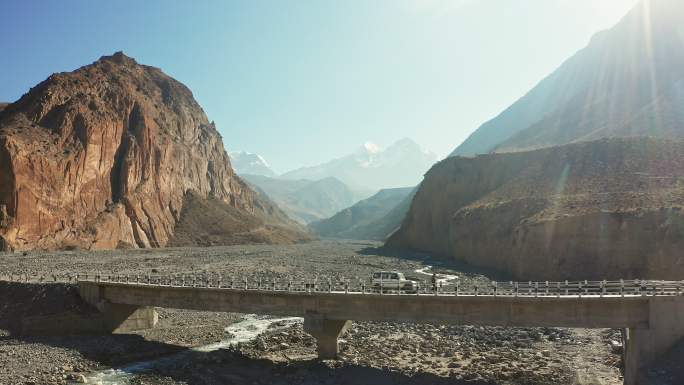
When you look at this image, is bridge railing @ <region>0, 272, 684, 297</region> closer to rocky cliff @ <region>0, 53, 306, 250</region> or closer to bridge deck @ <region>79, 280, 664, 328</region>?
bridge deck @ <region>79, 280, 664, 328</region>

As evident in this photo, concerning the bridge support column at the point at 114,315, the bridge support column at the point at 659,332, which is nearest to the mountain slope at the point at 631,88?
the bridge support column at the point at 659,332

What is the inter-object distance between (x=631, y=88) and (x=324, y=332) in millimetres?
126382

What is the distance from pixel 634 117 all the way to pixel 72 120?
12833cm

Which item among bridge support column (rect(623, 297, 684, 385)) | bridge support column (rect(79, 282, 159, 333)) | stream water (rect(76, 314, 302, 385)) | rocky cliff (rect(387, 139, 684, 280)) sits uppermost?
rocky cliff (rect(387, 139, 684, 280))

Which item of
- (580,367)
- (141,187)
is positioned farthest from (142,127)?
(580,367)

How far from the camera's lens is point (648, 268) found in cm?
4781

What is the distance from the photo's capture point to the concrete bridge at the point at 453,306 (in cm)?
2605

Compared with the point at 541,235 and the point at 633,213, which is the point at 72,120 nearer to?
the point at 541,235

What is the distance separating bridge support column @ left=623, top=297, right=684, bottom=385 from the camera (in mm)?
25781

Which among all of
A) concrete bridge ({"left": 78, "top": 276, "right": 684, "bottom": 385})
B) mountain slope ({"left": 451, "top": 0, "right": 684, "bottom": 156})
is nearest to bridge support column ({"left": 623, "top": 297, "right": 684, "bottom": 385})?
concrete bridge ({"left": 78, "top": 276, "right": 684, "bottom": 385})

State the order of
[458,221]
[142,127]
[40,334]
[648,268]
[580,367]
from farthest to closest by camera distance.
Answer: [142,127]
[458,221]
[648,268]
[40,334]
[580,367]

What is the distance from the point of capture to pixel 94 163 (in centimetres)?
12188

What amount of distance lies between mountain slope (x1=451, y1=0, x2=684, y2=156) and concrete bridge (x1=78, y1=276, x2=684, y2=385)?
77.5 m

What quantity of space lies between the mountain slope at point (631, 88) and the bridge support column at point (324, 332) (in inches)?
3338
